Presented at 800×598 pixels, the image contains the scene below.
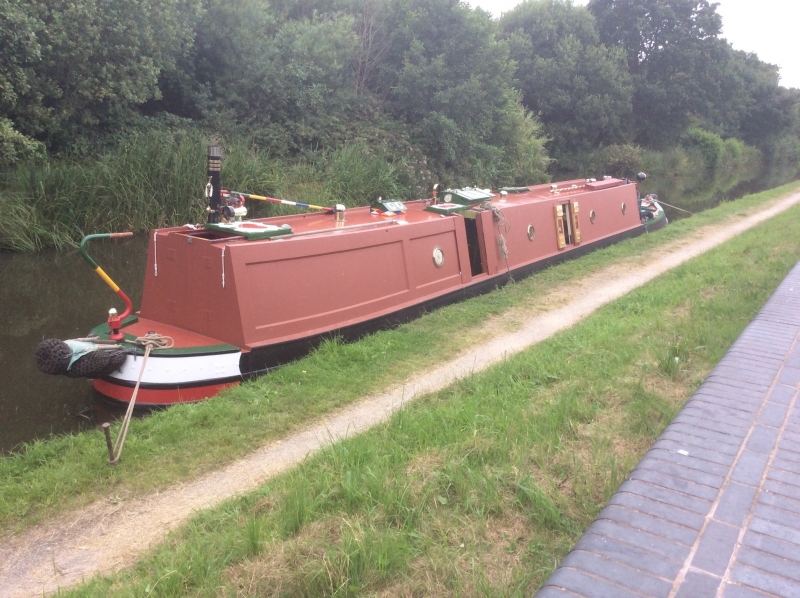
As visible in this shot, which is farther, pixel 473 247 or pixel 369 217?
pixel 473 247

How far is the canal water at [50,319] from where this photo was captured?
546 cm

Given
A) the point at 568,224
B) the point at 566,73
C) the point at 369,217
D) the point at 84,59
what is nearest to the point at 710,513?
the point at 369,217

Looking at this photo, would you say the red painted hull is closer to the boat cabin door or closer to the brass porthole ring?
the brass porthole ring

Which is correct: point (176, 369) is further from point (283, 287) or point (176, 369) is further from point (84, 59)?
point (84, 59)

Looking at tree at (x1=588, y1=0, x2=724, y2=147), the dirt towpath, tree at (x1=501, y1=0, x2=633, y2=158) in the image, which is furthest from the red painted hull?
tree at (x1=588, y1=0, x2=724, y2=147)

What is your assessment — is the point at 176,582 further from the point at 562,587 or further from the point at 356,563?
the point at 562,587

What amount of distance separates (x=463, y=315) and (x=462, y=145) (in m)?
14.1

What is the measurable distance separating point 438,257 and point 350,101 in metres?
14.2

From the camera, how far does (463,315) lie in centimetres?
742

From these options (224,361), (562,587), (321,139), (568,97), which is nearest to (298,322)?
(224,361)

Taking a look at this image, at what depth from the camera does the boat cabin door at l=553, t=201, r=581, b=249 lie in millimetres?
10234

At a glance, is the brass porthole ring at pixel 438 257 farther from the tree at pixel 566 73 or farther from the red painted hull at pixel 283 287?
the tree at pixel 566 73

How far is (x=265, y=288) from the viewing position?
5.79 metres

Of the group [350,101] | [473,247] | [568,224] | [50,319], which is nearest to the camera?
[50,319]
